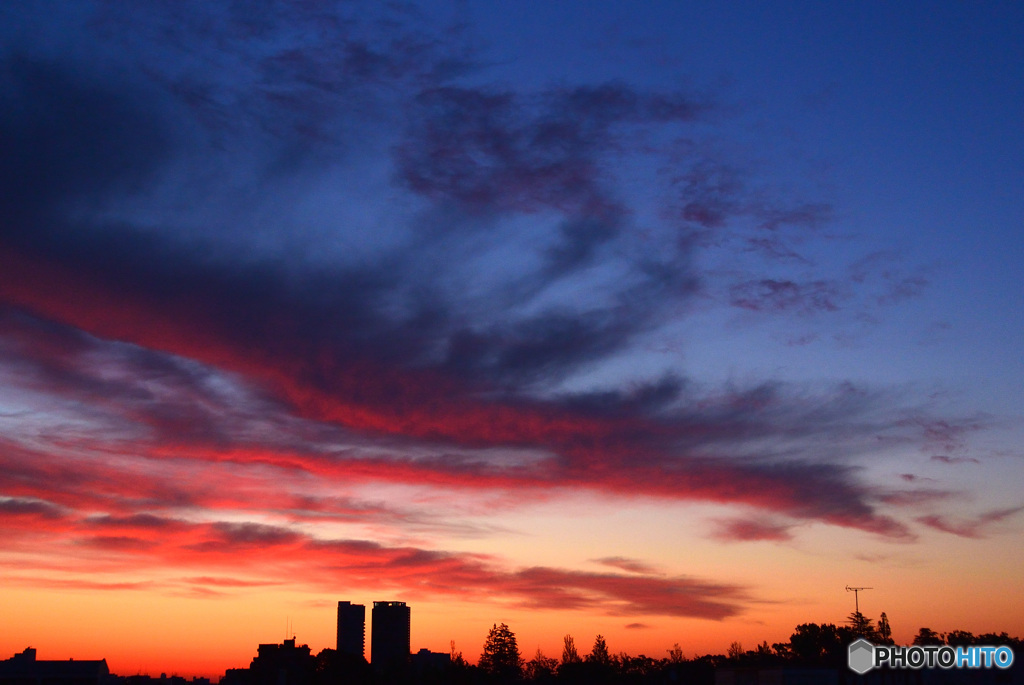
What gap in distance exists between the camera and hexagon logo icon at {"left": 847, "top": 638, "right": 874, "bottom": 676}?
9810 centimetres

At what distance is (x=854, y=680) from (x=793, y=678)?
6.55 metres

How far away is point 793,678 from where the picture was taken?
100 metres

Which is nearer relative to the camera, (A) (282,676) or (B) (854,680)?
(B) (854,680)

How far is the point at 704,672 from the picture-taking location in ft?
634

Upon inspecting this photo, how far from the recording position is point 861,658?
9925 cm

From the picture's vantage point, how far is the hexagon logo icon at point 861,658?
98.1 meters

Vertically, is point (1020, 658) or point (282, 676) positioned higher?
point (1020, 658)

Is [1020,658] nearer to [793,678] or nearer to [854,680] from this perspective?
[854,680]

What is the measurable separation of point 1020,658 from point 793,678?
81.8 feet

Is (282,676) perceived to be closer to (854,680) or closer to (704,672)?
(704,672)


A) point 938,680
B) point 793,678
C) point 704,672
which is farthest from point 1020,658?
point 704,672
